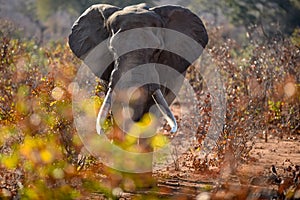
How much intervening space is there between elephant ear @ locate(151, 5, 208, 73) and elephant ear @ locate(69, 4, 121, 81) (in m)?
0.56

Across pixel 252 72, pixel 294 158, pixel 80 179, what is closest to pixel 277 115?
pixel 252 72

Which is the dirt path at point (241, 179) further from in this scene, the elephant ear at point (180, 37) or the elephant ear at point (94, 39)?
the elephant ear at point (94, 39)

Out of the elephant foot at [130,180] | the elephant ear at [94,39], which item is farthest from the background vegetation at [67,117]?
the elephant ear at [94,39]

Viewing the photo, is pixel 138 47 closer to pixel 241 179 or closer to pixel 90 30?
pixel 90 30

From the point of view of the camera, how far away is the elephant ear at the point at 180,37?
264 inches

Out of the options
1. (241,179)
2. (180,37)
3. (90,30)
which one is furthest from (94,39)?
(241,179)

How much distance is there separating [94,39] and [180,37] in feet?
3.09

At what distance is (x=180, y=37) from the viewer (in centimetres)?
689

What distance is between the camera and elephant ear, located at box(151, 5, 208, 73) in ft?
22.0

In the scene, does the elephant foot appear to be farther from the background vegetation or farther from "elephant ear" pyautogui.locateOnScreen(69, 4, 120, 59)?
"elephant ear" pyautogui.locateOnScreen(69, 4, 120, 59)

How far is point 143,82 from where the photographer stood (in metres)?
5.61

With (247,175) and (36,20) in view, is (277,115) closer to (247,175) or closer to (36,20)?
(247,175)

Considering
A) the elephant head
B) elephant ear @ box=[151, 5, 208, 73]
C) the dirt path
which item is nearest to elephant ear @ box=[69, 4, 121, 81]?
the elephant head

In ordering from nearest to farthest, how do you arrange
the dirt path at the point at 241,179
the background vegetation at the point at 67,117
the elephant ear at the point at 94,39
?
1. the dirt path at the point at 241,179
2. the background vegetation at the point at 67,117
3. the elephant ear at the point at 94,39
